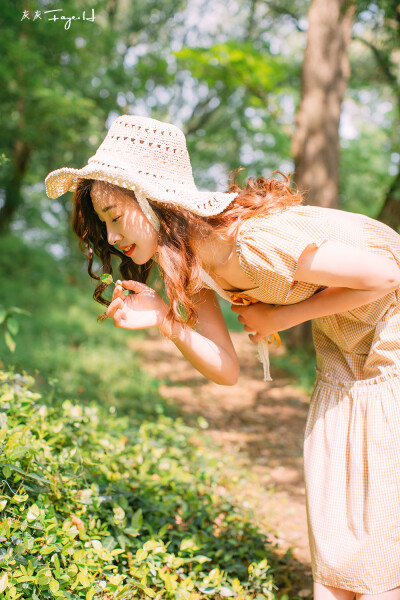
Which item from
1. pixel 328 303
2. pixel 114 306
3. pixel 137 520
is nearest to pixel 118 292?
pixel 114 306

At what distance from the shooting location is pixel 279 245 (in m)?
1.55

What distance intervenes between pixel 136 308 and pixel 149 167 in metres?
0.46

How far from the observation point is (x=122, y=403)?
15.6ft

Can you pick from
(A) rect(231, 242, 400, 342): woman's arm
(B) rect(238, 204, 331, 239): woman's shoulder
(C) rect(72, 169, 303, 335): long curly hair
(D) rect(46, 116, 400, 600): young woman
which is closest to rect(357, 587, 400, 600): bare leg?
(D) rect(46, 116, 400, 600): young woman

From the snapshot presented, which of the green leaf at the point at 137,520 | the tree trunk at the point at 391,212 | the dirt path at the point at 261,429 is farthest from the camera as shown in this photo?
the tree trunk at the point at 391,212

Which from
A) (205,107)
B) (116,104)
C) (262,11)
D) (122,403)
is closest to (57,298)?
(116,104)

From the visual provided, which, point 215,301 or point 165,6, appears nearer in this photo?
point 215,301

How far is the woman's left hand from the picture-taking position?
1788mm

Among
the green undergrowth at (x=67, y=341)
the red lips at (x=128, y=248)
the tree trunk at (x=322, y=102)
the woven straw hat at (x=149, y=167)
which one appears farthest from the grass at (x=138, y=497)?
the tree trunk at (x=322, y=102)

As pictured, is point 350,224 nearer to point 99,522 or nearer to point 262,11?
point 99,522

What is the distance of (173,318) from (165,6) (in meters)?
16.0

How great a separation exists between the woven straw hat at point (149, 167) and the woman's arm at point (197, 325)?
274 millimetres

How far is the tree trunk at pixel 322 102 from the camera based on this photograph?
7277 mm

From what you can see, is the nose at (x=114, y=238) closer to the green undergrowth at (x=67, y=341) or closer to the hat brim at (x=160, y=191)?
the hat brim at (x=160, y=191)
